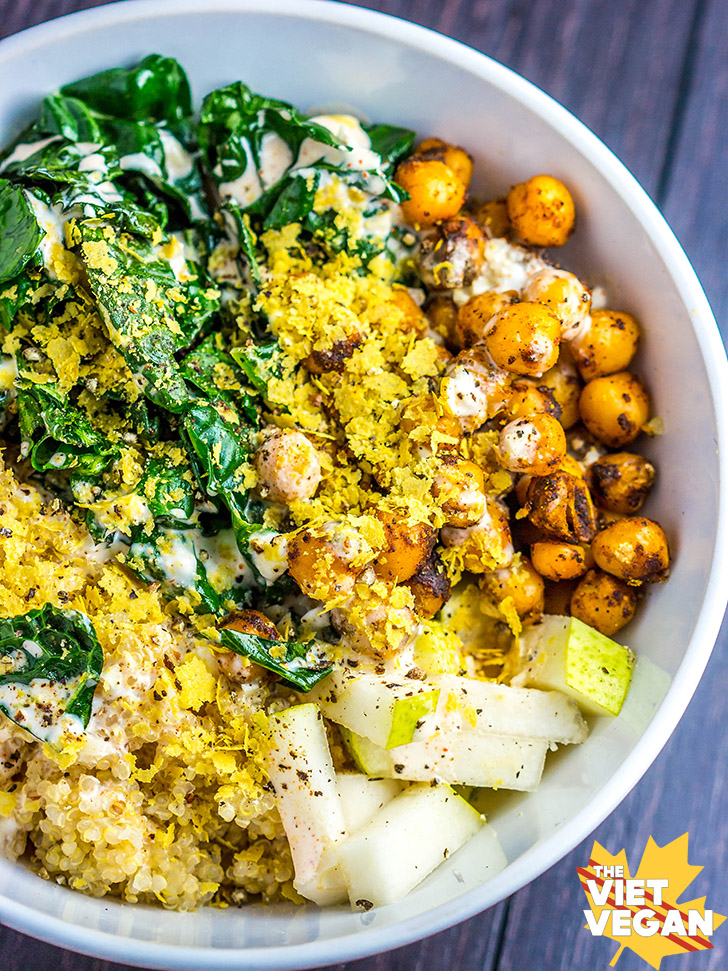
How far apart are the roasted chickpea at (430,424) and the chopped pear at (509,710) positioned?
44cm

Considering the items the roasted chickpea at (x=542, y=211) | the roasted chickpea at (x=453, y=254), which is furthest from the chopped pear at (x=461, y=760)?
the roasted chickpea at (x=542, y=211)

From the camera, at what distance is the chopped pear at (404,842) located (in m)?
1.48

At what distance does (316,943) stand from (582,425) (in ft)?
3.69

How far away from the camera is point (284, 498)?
164cm

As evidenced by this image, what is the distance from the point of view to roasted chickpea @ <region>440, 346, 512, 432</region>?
166 cm

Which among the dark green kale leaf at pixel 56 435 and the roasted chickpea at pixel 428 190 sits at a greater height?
the roasted chickpea at pixel 428 190

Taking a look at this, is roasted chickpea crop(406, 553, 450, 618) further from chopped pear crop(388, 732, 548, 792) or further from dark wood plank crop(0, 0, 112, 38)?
dark wood plank crop(0, 0, 112, 38)

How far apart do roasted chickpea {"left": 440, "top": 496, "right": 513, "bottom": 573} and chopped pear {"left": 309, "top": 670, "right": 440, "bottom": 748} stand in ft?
0.86

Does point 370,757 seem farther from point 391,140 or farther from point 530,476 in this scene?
point 391,140

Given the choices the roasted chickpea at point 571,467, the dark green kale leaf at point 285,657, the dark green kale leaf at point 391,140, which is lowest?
the dark green kale leaf at point 285,657

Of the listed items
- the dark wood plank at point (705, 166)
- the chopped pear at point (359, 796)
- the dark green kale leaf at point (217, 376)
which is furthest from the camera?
the dark wood plank at point (705, 166)

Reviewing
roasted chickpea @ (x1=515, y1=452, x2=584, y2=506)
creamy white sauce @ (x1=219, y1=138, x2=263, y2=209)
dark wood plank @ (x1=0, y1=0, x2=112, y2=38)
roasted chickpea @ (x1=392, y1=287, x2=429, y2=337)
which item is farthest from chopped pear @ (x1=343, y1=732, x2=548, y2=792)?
dark wood plank @ (x1=0, y1=0, x2=112, y2=38)

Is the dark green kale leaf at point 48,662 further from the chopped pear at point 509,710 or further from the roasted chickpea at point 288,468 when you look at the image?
the chopped pear at point 509,710

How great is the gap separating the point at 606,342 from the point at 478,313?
27cm
